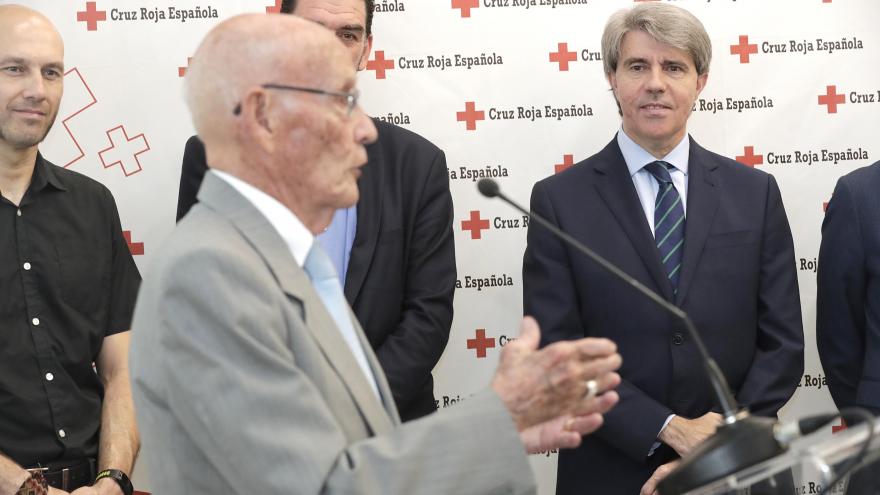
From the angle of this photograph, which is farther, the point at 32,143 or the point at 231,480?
the point at 32,143

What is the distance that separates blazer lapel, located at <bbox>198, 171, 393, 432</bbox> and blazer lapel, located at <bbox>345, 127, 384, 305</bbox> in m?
1.22

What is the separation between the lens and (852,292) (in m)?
3.30

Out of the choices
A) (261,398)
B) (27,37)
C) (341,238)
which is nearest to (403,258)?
(341,238)

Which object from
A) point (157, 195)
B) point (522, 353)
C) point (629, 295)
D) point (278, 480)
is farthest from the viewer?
point (157, 195)

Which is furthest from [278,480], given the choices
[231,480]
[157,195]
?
[157,195]

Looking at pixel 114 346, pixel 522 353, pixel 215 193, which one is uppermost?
pixel 215 193

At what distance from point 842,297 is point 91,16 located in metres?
2.57

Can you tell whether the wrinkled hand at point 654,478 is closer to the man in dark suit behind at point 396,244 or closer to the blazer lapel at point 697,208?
the blazer lapel at point 697,208

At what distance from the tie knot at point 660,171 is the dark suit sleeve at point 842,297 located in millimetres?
498

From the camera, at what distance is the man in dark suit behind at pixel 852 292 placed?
10.5ft

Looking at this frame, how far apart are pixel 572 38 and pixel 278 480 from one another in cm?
253

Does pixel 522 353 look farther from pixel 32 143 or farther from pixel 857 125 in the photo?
pixel 857 125

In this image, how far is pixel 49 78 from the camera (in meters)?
3.27

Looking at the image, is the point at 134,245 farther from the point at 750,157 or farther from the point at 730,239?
the point at 750,157
